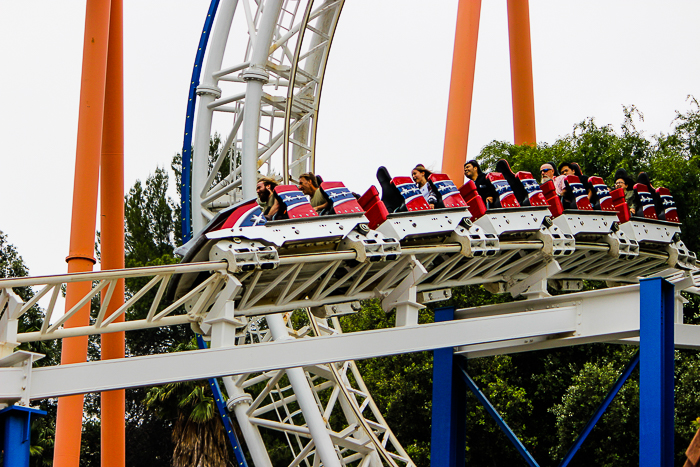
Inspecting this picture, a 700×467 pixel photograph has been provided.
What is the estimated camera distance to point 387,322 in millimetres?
20906

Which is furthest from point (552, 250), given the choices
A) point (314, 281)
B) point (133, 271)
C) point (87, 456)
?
point (87, 456)

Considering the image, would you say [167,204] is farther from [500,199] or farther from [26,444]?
[26,444]

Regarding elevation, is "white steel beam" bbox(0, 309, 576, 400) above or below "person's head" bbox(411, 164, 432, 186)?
below

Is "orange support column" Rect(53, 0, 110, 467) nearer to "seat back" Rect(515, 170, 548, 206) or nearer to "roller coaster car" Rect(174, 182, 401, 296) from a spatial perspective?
"roller coaster car" Rect(174, 182, 401, 296)

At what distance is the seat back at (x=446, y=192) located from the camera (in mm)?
8562

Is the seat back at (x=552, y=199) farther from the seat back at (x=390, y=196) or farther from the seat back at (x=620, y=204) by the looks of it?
the seat back at (x=390, y=196)

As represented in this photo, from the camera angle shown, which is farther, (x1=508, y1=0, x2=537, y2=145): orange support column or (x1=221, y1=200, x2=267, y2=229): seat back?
(x1=508, y1=0, x2=537, y2=145): orange support column

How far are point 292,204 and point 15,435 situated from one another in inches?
111

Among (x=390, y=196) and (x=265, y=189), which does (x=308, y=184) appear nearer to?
(x=265, y=189)

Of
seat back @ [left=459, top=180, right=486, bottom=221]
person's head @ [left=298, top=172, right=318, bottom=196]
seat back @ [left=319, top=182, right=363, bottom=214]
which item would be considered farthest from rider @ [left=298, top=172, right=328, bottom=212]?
seat back @ [left=459, top=180, right=486, bottom=221]

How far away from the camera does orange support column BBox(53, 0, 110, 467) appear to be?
28.8 feet

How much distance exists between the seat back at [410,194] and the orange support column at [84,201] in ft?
10.1

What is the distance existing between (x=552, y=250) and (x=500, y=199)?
Result: 2.40 feet

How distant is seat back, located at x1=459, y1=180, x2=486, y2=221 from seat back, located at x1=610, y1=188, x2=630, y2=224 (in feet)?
6.87
